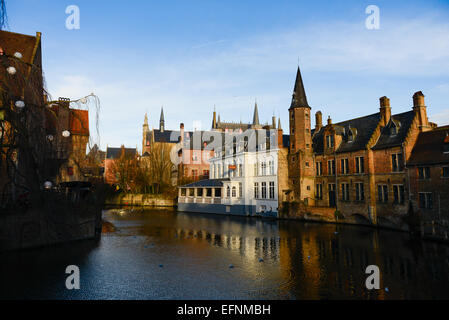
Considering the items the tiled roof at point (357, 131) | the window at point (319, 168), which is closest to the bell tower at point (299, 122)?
the tiled roof at point (357, 131)

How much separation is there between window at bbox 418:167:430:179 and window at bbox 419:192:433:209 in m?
1.45

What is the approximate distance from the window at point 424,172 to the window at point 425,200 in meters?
1.45

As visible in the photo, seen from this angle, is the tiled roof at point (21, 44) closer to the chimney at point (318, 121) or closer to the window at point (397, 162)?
the window at point (397, 162)

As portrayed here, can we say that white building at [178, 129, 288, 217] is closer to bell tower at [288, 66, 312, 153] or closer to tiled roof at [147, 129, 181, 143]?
bell tower at [288, 66, 312, 153]

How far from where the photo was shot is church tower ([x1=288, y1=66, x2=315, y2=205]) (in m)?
38.4

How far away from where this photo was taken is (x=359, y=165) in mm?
33062
